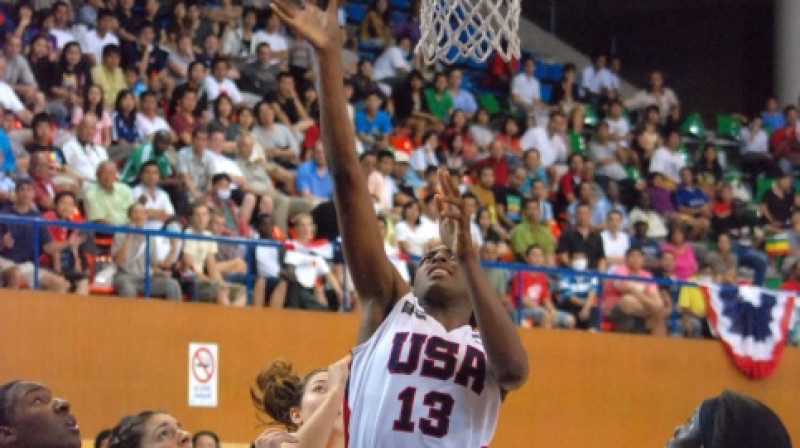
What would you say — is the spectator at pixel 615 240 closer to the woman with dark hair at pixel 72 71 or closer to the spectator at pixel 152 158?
the spectator at pixel 152 158

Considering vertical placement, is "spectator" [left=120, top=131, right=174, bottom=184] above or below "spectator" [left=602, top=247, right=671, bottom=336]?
above

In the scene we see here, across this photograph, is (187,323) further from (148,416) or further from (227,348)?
(148,416)

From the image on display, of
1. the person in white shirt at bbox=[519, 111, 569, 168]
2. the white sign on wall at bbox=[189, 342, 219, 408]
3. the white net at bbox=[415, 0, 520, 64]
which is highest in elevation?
the person in white shirt at bbox=[519, 111, 569, 168]

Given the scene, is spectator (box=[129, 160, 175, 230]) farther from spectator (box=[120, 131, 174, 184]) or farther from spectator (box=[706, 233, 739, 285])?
spectator (box=[706, 233, 739, 285])

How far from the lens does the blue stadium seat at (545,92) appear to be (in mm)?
17312

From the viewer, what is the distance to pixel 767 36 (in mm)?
20672

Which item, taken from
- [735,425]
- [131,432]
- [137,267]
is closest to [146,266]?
A: [137,267]

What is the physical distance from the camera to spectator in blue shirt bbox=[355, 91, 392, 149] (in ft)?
46.9

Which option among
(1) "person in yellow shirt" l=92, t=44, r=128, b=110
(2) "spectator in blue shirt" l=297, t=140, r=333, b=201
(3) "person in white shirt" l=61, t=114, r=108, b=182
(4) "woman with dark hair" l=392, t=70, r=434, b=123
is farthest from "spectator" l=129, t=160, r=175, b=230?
(4) "woman with dark hair" l=392, t=70, r=434, b=123

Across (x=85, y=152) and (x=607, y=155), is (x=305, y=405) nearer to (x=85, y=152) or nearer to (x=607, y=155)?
(x=85, y=152)

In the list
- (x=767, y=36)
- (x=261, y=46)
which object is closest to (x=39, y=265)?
(x=261, y=46)

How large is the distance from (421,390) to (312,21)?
118 cm

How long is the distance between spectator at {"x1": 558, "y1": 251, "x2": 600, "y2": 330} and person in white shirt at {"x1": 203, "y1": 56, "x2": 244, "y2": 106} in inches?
128

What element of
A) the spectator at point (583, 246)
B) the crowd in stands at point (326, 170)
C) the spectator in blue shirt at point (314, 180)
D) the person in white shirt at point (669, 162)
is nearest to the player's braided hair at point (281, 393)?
the crowd in stands at point (326, 170)
